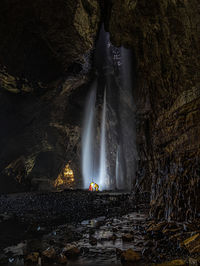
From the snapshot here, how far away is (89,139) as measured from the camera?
30.1 metres

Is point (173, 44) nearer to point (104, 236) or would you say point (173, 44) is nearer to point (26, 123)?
point (104, 236)

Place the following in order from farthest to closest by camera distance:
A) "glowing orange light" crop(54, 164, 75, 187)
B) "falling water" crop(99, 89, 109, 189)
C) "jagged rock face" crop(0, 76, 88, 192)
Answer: "glowing orange light" crop(54, 164, 75, 187) → "falling water" crop(99, 89, 109, 189) → "jagged rock face" crop(0, 76, 88, 192)

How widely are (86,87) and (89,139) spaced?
12622 mm

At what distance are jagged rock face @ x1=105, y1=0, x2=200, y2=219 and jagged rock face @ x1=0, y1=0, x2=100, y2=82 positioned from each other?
371 centimetres

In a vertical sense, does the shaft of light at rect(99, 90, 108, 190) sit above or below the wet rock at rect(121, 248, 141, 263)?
above

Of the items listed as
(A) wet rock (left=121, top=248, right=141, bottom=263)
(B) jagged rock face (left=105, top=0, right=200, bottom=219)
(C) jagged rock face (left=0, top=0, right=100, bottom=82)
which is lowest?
(A) wet rock (left=121, top=248, right=141, bottom=263)

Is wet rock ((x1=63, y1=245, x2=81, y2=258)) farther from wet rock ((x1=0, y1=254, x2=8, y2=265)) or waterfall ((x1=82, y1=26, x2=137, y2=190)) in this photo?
waterfall ((x1=82, y1=26, x2=137, y2=190))

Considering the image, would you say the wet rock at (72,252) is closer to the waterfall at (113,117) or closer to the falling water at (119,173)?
the waterfall at (113,117)

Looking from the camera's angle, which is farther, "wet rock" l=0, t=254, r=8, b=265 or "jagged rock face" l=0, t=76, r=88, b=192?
"jagged rock face" l=0, t=76, r=88, b=192

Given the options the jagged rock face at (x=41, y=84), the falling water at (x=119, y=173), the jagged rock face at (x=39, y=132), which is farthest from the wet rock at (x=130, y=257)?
the falling water at (x=119, y=173)

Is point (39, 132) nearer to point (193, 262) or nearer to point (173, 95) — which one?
point (173, 95)

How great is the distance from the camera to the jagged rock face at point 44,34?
1052 cm

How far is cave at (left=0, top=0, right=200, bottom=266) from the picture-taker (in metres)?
3.53

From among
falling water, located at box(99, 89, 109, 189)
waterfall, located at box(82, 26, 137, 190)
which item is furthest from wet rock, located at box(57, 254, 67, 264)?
falling water, located at box(99, 89, 109, 189)
